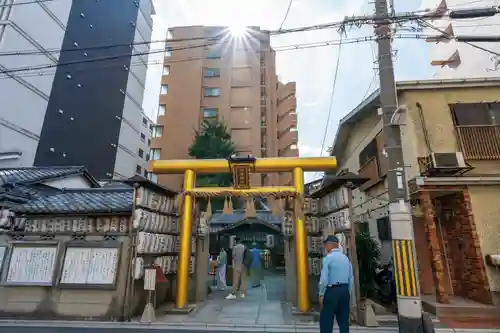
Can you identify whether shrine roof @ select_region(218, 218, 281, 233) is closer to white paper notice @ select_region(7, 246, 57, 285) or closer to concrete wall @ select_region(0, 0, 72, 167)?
white paper notice @ select_region(7, 246, 57, 285)

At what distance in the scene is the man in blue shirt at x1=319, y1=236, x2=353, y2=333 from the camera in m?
5.18

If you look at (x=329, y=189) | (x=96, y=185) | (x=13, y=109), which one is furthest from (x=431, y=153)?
(x=13, y=109)

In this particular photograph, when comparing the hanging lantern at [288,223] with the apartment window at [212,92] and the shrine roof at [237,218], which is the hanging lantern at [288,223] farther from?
the apartment window at [212,92]

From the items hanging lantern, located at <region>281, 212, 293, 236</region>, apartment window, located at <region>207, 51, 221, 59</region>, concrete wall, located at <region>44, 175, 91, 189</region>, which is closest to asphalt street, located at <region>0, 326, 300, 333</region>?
hanging lantern, located at <region>281, 212, 293, 236</region>

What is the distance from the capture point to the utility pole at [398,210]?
208 inches

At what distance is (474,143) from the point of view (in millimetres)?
9391

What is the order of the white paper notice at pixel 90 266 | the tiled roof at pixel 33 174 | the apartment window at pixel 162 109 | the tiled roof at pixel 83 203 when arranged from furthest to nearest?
the apartment window at pixel 162 109 < the tiled roof at pixel 33 174 < the tiled roof at pixel 83 203 < the white paper notice at pixel 90 266

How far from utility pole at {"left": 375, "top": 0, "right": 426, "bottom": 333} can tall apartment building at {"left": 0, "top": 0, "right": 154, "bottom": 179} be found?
13.5 metres

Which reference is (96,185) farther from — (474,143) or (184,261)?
(474,143)

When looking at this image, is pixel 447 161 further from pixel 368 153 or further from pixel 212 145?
pixel 212 145

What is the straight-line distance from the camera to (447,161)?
8.66 meters

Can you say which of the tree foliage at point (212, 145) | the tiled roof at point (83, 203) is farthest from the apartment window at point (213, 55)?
the tiled roof at point (83, 203)

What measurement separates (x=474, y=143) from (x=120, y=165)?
2799cm

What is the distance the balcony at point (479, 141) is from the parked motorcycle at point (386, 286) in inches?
183
